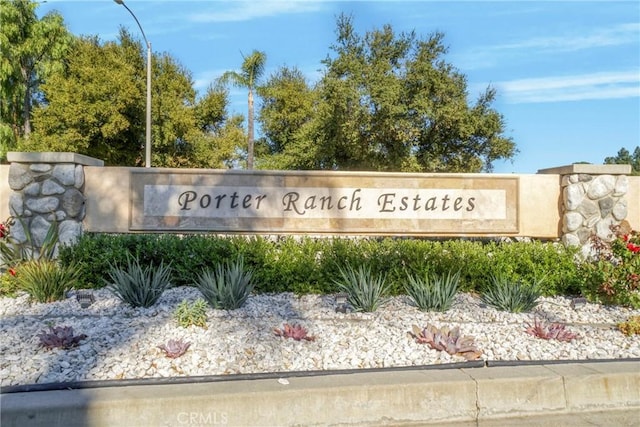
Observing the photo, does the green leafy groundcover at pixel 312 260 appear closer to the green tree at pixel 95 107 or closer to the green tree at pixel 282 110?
the green tree at pixel 95 107

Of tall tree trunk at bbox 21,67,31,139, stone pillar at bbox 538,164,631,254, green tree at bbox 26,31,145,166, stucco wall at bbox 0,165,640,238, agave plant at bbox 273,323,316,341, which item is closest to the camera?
agave plant at bbox 273,323,316,341

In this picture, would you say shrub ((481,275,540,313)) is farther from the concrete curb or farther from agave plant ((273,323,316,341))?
agave plant ((273,323,316,341))

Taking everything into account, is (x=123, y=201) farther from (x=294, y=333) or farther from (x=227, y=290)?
(x=294, y=333)

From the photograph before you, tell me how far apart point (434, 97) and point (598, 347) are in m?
20.3

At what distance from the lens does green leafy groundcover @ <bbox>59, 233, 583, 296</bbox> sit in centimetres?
710

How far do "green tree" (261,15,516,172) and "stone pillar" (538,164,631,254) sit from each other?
14.7 meters

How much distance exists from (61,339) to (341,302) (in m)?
3.03

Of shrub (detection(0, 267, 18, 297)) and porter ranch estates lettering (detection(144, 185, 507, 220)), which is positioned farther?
porter ranch estates lettering (detection(144, 185, 507, 220))

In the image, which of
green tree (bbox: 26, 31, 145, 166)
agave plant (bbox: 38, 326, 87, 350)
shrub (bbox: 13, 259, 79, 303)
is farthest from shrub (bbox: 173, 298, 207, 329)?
green tree (bbox: 26, 31, 145, 166)

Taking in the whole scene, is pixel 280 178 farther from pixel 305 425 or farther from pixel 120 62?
pixel 120 62

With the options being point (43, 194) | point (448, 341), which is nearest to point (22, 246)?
point (43, 194)

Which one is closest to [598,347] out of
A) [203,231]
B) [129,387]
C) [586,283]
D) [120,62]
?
[586,283]

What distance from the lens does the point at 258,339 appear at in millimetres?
4746

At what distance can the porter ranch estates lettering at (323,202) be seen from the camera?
8.52 m
